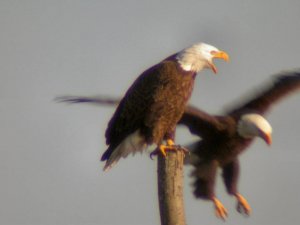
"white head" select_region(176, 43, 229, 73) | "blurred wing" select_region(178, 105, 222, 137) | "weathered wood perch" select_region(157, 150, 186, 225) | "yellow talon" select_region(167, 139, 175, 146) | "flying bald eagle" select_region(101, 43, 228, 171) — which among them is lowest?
"weathered wood perch" select_region(157, 150, 186, 225)

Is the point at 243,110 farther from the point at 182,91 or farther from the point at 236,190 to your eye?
the point at 182,91

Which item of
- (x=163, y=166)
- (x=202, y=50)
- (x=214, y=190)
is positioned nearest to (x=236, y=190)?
(x=214, y=190)

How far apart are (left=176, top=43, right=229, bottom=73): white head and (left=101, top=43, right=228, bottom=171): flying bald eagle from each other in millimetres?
154

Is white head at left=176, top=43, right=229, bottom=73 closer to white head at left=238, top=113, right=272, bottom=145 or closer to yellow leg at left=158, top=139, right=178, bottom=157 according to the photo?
yellow leg at left=158, top=139, right=178, bottom=157

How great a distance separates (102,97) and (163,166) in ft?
7.72

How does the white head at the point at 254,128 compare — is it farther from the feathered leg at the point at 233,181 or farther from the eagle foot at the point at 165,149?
the eagle foot at the point at 165,149

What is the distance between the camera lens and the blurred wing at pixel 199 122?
12328 millimetres

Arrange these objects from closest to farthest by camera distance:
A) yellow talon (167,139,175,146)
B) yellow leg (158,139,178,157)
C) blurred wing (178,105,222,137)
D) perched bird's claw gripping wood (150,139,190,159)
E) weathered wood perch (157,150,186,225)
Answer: weathered wood perch (157,150,186,225), yellow leg (158,139,178,157), perched bird's claw gripping wood (150,139,190,159), yellow talon (167,139,175,146), blurred wing (178,105,222,137)

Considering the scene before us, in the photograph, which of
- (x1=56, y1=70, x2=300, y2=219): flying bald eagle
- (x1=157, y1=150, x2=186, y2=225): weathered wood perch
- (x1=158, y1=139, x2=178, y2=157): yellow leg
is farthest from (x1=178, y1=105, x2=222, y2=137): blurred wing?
(x1=157, y1=150, x2=186, y2=225): weathered wood perch

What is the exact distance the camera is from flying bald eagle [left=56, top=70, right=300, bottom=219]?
12492 mm

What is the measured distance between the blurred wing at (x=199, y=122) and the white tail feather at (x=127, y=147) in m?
1.69

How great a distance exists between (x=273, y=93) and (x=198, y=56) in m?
2.18

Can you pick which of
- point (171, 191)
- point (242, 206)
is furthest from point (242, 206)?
point (171, 191)

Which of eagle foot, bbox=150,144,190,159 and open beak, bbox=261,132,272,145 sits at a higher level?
open beak, bbox=261,132,272,145
